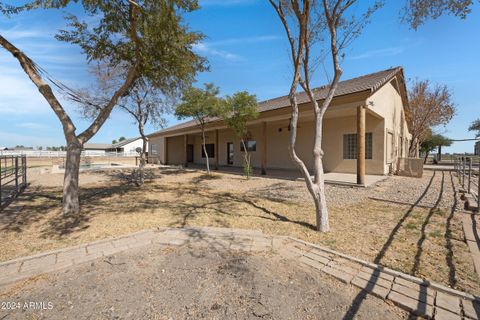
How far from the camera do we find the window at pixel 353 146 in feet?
37.7

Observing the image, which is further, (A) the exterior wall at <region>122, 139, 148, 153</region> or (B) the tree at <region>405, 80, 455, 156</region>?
(A) the exterior wall at <region>122, 139, 148, 153</region>

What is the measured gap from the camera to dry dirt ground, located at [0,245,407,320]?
6.65ft

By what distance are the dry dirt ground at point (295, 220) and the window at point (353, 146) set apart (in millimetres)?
3909

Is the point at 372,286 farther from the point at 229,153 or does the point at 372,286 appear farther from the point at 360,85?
the point at 229,153

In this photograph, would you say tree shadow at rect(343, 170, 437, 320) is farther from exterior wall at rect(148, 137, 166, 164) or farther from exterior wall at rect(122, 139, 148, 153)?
exterior wall at rect(122, 139, 148, 153)

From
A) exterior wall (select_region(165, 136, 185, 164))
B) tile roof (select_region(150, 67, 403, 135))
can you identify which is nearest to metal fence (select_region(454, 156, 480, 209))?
tile roof (select_region(150, 67, 403, 135))

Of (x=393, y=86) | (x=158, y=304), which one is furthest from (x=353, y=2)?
(x=393, y=86)

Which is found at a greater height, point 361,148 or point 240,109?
point 240,109

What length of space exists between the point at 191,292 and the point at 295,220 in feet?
9.86

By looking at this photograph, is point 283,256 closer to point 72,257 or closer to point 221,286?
point 221,286

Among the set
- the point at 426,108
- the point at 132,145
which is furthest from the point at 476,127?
the point at 132,145

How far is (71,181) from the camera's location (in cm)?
520

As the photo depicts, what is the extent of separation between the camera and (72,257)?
9.95ft

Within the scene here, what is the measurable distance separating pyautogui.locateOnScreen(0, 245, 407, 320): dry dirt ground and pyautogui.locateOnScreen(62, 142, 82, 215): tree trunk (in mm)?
3014
